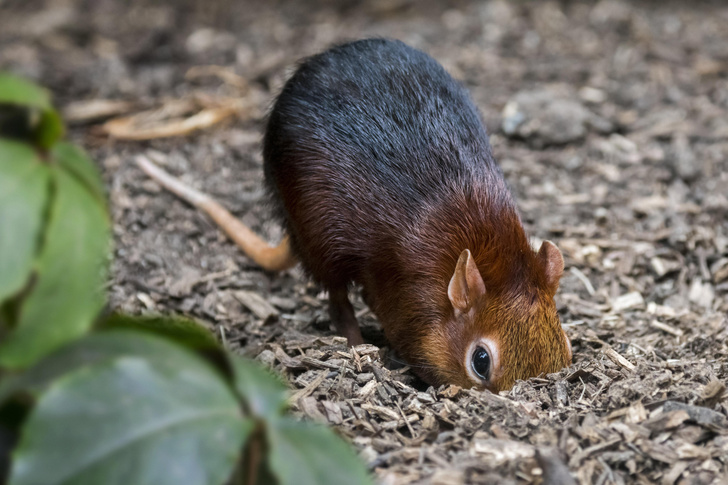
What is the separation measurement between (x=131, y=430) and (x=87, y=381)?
14 cm

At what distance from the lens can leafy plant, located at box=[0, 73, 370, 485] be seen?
1605 millimetres

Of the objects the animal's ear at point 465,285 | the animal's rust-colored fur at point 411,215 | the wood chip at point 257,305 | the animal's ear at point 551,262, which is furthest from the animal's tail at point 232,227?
the animal's ear at point 551,262

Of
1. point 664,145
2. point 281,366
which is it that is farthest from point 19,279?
point 664,145

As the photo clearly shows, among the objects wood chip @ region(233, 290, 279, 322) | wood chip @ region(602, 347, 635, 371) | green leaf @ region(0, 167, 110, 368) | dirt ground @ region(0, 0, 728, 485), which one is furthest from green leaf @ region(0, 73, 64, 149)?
wood chip @ region(602, 347, 635, 371)

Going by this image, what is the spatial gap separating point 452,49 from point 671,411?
5.69m

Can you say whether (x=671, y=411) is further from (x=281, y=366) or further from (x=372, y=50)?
(x=372, y=50)

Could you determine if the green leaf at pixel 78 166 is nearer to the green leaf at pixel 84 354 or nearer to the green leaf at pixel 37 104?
the green leaf at pixel 37 104

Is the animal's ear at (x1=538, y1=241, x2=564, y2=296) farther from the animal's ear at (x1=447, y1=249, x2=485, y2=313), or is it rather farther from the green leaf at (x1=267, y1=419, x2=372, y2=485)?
the green leaf at (x1=267, y1=419, x2=372, y2=485)

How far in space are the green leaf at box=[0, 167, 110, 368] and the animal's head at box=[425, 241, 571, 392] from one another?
6.88 feet

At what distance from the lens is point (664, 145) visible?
6.34 meters

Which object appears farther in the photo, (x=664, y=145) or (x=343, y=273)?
(x=664, y=145)

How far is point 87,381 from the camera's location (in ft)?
5.35

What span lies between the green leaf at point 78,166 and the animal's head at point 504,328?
2025 millimetres

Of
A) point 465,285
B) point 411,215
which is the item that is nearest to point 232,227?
point 411,215
